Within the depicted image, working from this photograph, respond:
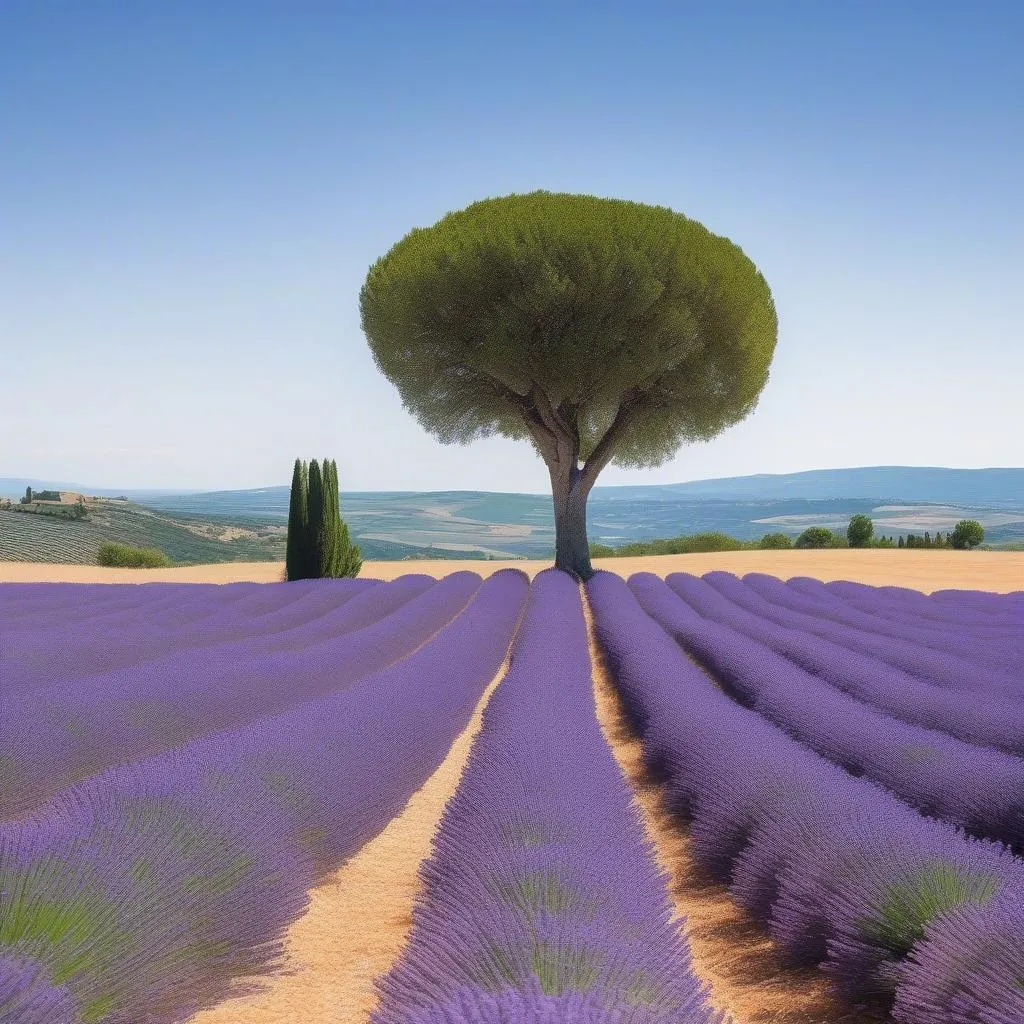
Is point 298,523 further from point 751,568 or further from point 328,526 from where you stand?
point 751,568

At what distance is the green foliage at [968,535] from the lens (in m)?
29.5

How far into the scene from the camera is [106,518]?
31359 mm

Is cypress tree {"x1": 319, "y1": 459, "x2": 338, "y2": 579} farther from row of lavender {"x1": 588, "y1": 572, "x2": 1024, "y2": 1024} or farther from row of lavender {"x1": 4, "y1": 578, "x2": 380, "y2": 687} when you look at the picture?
row of lavender {"x1": 588, "y1": 572, "x2": 1024, "y2": 1024}

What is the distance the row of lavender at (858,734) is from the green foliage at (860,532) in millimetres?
22778

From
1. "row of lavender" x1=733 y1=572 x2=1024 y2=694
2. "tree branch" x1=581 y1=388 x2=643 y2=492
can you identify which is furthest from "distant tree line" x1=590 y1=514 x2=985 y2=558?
"row of lavender" x1=733 y1=572 x2=1024 y2=694

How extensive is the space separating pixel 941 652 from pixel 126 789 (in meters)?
7.03

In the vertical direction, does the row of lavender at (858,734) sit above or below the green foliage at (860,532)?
below

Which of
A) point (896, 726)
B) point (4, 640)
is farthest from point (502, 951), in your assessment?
point (4, 640)

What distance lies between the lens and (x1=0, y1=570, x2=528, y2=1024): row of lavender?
2.06 metres

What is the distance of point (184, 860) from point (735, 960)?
5.79 feet

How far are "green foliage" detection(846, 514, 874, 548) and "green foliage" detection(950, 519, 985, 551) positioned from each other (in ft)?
9.20

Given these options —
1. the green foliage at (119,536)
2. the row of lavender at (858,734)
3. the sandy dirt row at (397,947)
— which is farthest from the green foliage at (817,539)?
the sandy dirt row at (397,947)

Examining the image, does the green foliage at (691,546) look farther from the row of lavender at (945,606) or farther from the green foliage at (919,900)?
the green foliage at (919,900)

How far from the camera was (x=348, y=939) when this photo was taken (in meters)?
3.08
